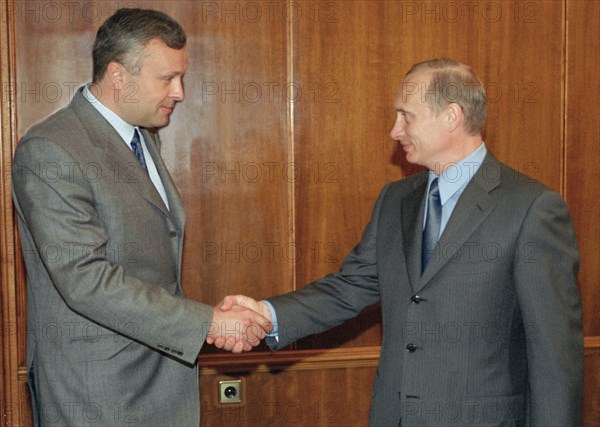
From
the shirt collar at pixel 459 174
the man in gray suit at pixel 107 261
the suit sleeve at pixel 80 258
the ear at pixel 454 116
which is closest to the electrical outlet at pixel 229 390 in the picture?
the man in gray suit at pixel 107 261

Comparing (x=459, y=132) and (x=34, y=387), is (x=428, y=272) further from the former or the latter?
(x=34, y=387)

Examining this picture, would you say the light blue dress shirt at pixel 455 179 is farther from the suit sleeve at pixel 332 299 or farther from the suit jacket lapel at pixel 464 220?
the suit sleeve at pixel 332 299

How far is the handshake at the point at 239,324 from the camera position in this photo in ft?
9.30

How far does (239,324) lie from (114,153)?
777 mm

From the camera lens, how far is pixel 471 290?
2453 mm

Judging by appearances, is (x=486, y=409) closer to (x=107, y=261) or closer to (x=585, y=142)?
(x=107, y=261)

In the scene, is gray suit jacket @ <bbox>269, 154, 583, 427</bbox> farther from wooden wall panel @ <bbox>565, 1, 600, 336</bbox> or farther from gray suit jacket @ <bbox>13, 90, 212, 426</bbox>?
wooden wall panel @ <bbox>565, 1, 600, 336</bbox>

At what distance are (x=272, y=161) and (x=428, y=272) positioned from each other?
4.61ft

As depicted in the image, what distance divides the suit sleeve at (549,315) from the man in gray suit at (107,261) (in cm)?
102

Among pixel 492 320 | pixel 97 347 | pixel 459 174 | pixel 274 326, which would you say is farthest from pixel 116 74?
pixel 492 320

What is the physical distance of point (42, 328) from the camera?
2.52 meters

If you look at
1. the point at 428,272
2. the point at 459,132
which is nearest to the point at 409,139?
the point at 459,132

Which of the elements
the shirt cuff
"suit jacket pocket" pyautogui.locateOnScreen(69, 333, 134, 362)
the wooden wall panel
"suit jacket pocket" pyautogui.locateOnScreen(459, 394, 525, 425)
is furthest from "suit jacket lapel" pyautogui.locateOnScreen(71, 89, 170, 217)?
the wooden wall panel

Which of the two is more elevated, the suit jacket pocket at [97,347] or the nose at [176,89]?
the nose at [176,89]
